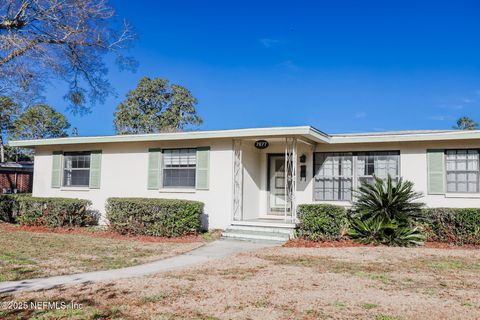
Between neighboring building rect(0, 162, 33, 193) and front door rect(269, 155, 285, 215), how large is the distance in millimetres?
19223

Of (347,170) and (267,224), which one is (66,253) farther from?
(347,170)

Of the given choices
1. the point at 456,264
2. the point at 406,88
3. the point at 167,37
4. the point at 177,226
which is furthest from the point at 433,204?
the point at 167,37

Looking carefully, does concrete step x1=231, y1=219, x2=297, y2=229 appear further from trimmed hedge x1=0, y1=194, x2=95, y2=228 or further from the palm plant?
trimmed hedge x1=0, y1=194, x2=95, y2=228

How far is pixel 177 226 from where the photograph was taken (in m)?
11.1

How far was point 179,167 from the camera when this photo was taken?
504 inches

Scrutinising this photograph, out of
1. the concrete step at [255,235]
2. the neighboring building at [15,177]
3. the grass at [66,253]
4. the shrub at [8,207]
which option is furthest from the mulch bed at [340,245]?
the neighboring building at [15,177]

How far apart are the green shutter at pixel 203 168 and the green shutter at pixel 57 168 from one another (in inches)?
218

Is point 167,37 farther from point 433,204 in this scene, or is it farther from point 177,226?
point 433,204

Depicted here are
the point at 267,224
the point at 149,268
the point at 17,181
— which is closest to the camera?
the point at 149,268

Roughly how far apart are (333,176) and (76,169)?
8.92m

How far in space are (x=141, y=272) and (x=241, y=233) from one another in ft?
14.9

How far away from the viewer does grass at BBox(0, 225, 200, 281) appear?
6.95m

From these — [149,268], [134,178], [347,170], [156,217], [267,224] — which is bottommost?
[149,268]

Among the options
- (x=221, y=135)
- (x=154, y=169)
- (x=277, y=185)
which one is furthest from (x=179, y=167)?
(x=277, y=185)
